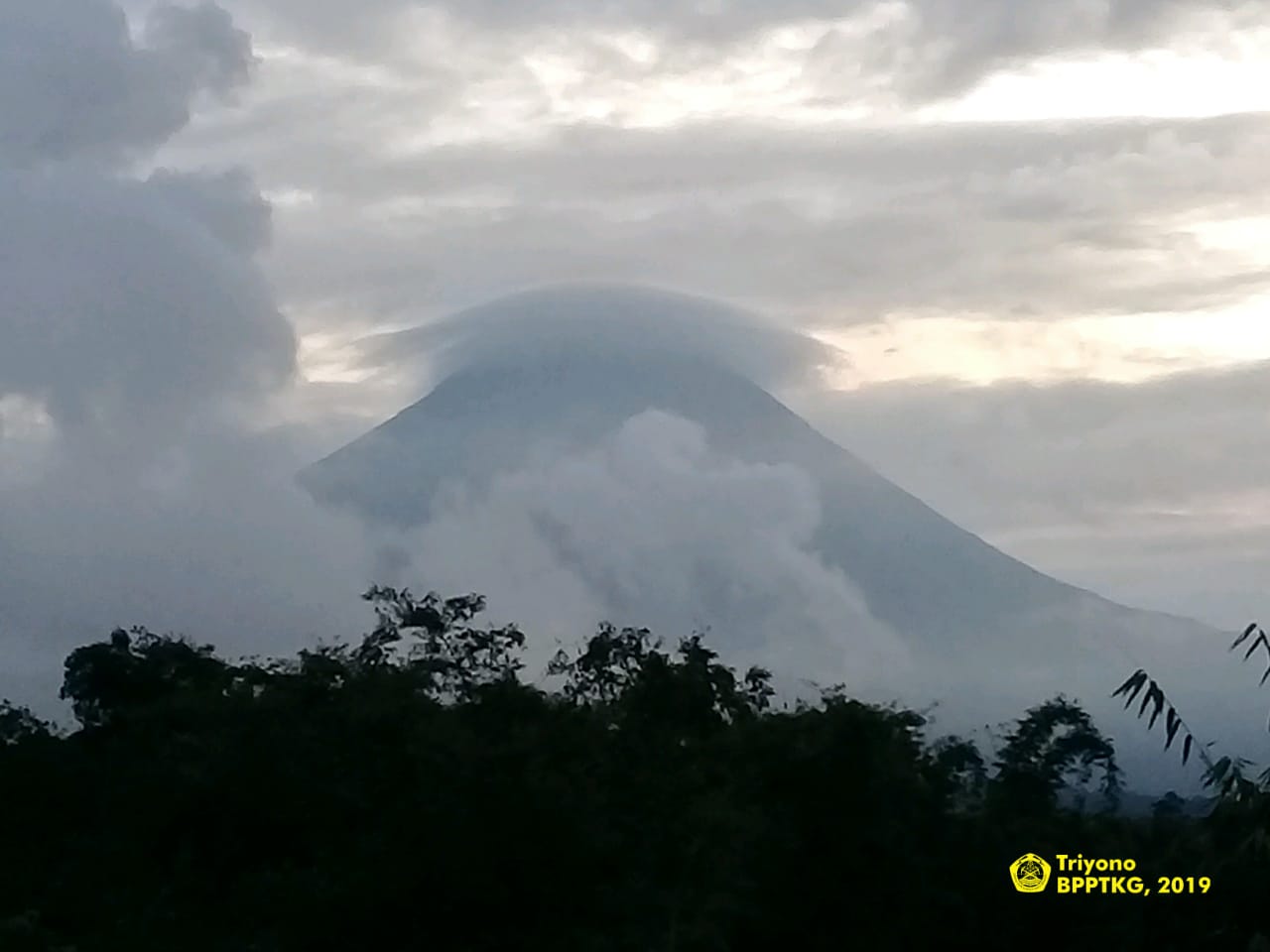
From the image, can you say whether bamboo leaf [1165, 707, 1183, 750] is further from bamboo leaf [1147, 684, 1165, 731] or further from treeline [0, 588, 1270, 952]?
treeline [0, 588, 1270, 952]

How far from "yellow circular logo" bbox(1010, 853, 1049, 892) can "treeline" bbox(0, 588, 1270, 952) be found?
1.01 ft

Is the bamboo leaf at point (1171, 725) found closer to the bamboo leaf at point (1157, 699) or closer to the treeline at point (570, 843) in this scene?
the bamboo leaf at point (1157, 699)

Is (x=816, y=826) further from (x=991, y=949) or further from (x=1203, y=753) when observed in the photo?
Result: (x=1203, y=753)

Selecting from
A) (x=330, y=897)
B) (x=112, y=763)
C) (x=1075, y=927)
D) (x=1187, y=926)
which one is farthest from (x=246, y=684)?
(x=1187, y=926)

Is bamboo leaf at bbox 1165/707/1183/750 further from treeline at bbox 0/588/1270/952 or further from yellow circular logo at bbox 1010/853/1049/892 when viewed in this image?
yellow circular logo at bbox 1010/853/1049/892

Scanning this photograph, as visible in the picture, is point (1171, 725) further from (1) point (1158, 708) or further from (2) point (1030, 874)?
(2) point (1030, 874)

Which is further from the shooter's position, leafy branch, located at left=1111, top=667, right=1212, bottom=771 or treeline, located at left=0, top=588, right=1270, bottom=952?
treeline, located at left=0, top=588, right=1270, bottom=952

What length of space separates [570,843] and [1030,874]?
5889 mm

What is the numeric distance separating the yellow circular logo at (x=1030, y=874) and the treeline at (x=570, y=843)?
0.31 metres

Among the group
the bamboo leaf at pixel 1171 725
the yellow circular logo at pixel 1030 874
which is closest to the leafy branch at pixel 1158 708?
the bamboo leaf at pixel 1171 725

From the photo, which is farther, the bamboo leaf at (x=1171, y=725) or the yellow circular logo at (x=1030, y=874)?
the yellow circular logo at (x=1030, y=874)

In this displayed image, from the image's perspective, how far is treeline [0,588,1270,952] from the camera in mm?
21781

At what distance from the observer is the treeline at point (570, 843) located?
858 inches

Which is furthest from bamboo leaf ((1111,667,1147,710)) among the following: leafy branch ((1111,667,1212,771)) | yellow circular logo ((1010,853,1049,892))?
yellow circular logo ((1010,853,1049,892))
